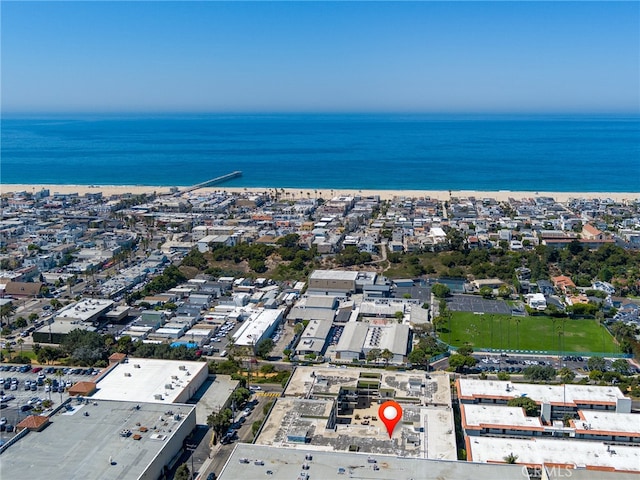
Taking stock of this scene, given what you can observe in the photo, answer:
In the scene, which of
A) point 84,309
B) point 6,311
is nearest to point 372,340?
point 84,309

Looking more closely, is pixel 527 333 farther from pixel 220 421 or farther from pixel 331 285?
pixel 220 421

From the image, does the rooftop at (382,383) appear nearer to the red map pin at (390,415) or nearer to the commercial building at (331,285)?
the red map pin at (390,415)

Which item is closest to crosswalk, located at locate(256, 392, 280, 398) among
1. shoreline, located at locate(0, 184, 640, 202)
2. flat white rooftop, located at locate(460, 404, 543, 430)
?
flat white rooftop, located at locate(460, 404, 543, 430)

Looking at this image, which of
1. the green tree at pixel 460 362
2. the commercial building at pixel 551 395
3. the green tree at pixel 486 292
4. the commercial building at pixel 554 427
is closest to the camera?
the commercial building at pixel 554 427

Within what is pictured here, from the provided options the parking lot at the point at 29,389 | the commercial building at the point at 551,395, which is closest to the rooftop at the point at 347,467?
the commercial building at the point at 551,395

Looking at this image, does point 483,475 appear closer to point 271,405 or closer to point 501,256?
point 271,405

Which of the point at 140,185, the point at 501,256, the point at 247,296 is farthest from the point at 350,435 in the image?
the point at 140,185
